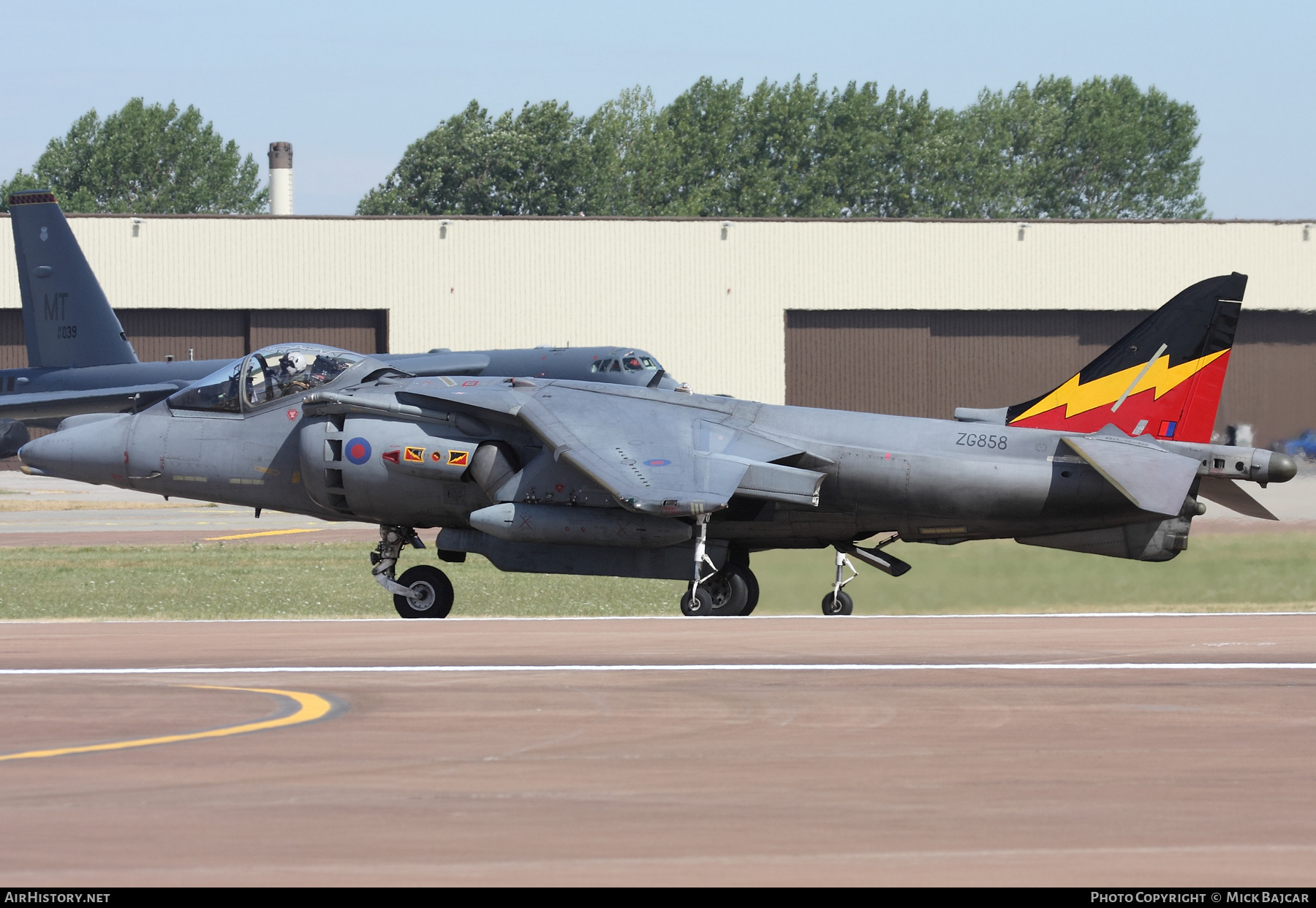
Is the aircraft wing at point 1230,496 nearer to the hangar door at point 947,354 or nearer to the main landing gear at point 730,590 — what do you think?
the main landing gear at point 730,590

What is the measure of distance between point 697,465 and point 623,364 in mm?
15223

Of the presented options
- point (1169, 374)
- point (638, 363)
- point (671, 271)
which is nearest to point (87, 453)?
point (1169, 374)

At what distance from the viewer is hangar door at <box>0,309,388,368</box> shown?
171 feet

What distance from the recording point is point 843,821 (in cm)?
683

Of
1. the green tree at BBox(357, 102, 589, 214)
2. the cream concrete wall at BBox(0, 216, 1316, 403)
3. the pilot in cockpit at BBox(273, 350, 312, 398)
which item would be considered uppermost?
the green tree at BBox(357, 102, 589, 214)

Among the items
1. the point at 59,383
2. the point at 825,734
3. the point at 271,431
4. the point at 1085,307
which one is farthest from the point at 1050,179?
the point at 825,734

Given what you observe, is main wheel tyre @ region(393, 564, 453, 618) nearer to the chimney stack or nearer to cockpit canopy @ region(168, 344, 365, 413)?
cockpit canopy @ region(168, 344, 365, 413)

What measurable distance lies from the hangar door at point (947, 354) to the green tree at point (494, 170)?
179ft

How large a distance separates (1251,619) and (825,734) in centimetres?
769

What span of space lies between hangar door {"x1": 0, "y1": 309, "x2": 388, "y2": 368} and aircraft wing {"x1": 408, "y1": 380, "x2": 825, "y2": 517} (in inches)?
1382

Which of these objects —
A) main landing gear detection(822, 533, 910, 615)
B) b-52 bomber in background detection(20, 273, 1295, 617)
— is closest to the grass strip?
main landing gear detection(822, 533, 910, 615)

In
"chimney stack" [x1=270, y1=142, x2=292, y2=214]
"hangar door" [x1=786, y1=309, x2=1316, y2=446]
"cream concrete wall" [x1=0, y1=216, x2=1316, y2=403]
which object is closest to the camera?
"cream concrete wall" [x1=0, y1=216, x2=1316, y2=403]

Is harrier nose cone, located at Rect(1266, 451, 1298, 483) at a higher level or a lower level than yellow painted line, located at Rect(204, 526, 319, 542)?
higher
